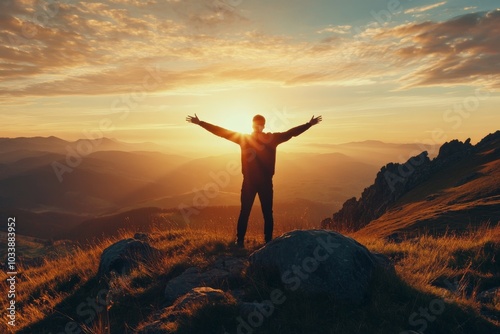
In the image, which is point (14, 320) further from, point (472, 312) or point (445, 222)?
point (445, 222)

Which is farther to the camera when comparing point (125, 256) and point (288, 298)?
point (125, 256)

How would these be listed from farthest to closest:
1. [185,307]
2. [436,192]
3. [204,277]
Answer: [436,192], [204,277], [185,307]

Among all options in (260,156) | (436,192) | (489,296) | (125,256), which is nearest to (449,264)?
(489,296)

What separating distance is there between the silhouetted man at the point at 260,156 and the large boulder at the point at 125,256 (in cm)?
306

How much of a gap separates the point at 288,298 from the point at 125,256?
216 inches

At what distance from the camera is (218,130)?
9.87 metres

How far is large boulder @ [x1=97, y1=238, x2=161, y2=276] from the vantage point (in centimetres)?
934

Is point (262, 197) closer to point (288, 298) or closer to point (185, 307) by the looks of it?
point (288, 298)

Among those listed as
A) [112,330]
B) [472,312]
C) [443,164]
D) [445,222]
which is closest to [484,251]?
[472,312]

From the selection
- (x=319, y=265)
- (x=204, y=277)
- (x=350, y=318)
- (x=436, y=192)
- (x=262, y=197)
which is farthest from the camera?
(x=436, y=192)

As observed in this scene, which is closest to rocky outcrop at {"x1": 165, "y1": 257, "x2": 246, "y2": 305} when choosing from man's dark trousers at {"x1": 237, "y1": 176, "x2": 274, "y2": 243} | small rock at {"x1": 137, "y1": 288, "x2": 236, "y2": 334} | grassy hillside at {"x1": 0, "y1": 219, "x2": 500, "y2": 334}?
grassy hillside at {"x1": 0, "y1": 219, "x2": 500, "y2": 334}

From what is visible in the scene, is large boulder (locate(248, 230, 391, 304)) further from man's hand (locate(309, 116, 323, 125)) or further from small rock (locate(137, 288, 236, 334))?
man's hand (locate(309, 116, 323, 125))

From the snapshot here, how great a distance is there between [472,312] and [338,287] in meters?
2.03

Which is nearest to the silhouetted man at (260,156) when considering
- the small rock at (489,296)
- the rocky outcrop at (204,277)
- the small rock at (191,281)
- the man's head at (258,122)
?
the man's head at (258,122)
